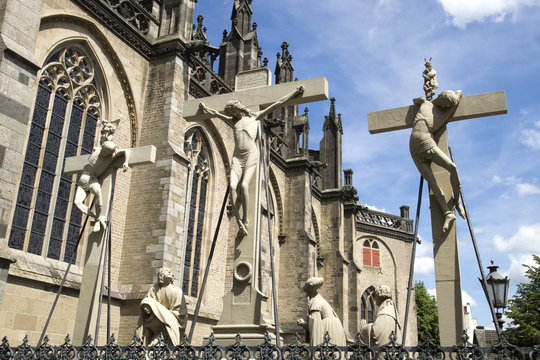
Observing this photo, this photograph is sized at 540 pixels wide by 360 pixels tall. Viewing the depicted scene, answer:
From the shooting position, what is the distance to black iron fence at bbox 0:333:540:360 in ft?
12.8

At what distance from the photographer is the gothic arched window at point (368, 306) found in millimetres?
33938

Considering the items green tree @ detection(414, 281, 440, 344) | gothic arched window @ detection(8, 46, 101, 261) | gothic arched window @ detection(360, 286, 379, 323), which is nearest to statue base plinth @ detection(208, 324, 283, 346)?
gothic arched window @ detection(8, 46, 101, 261)

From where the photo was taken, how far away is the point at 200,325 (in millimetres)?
15430

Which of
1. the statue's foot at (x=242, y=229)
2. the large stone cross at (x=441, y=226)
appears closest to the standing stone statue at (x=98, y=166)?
the statue's foot at (x=242, y=229)

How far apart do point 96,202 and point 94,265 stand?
3.04 feet

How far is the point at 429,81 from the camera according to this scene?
6.24 metres

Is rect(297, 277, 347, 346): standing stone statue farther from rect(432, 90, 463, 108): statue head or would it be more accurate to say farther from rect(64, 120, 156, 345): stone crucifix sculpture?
rect(64, 120, 156, 345): stone crucifix sculpture

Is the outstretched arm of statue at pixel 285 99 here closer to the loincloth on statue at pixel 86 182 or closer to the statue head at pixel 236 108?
the statue head at pixel 236 108

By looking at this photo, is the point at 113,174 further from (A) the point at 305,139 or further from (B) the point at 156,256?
(A) the point at 305,139

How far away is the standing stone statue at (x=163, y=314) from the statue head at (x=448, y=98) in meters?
3.91

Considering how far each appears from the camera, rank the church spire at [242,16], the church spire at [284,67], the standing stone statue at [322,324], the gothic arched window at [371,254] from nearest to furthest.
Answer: the standing stone statue at [322,324]
the church spire at [242,16]
the church spire at [284,67]
the gothic arched window at [371,254]

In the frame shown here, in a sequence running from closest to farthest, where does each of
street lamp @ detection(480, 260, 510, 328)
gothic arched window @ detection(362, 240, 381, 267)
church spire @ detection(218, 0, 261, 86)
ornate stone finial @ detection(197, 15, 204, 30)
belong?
1. street lamp @ detection(480, 260, 510, 328)
2. ornate stone finial @ detection(197, 15, 204, 30)
3. church spire @ detection(218, 0, 261, 86)
4. gothic arched window @ detection(362, 240, 381, 267)

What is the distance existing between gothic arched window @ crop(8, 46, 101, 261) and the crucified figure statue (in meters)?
5.74

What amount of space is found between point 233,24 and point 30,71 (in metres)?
12.9
